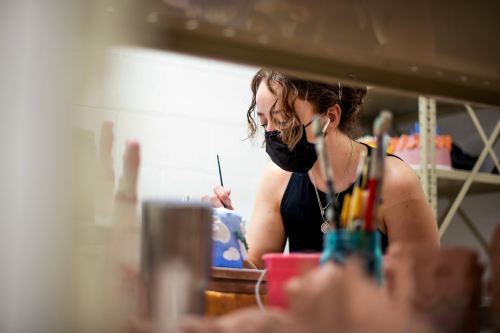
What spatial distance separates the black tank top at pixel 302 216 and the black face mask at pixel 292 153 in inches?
7.5

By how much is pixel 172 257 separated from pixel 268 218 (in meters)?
1.44

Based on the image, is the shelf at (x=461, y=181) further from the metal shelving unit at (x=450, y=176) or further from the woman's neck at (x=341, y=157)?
the woman's neck at (x=341, y=157)

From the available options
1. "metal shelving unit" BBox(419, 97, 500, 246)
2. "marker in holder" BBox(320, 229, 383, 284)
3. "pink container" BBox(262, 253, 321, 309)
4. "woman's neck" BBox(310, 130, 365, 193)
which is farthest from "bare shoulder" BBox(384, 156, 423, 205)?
"metal shelving unit" BBox(419, 97, 500, 246)

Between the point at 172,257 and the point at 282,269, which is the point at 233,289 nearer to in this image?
the point at 282,269

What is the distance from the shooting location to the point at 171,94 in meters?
3.04

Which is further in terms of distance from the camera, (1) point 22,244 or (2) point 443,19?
(2) point 443,19

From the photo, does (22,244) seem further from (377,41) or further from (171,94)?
(171,94)

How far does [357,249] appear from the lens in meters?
0.68

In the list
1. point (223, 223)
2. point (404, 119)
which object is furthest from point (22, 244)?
point (404, 119)

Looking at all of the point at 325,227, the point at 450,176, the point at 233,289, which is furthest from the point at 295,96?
the point at 450,176

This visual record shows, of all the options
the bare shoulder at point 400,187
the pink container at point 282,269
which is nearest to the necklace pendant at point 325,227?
the bare shoulder at point 400,187

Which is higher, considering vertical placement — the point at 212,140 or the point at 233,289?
the point at 212,140

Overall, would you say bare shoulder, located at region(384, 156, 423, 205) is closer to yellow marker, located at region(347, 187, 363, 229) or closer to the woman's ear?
the woman's ear

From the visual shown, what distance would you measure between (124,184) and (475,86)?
44 centimetres
